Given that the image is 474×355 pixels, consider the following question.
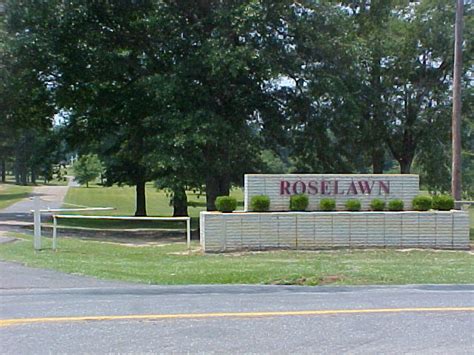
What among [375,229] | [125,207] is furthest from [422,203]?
[125,207]

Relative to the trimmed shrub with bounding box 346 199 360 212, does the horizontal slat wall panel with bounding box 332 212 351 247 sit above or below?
below

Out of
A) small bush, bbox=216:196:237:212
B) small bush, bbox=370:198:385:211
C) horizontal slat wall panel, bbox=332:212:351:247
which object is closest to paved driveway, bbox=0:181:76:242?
small bush, bbox=216:196:237:212

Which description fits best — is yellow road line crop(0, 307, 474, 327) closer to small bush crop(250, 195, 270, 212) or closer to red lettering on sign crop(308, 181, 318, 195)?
small bush crop(250, 195, 270, 212)

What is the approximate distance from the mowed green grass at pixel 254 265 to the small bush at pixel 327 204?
132 cm

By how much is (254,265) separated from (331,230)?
4644 millimetres

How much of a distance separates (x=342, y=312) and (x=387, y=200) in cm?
1036

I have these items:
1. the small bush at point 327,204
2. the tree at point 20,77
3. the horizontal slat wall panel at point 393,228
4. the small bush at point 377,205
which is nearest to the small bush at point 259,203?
the small bush at point 327,204

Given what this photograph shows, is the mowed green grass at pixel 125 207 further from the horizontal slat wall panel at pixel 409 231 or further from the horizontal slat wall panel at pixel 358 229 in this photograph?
the horizontal slat wall panel at pixel 409 231

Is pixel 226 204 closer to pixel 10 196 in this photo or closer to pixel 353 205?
pixel 353 205

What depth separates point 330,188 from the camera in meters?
17.5

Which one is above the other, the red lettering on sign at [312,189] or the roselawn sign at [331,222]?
the red lettering on sign at [312,189]

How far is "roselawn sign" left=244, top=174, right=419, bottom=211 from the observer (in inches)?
677

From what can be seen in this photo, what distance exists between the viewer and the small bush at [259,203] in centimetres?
1673

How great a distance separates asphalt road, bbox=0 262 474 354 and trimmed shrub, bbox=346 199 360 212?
7201mm
